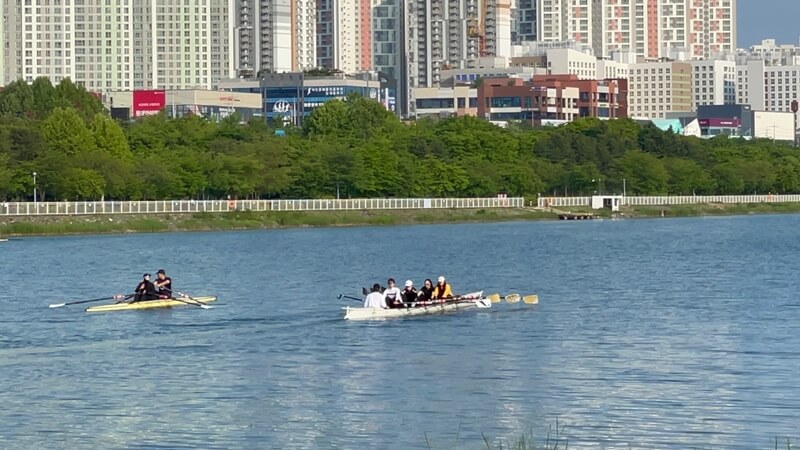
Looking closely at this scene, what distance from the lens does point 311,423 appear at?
33.0m

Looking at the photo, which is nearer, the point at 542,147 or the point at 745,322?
the point at 745,322

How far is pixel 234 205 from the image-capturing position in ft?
414

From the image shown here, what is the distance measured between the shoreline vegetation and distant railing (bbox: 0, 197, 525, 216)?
0.69m

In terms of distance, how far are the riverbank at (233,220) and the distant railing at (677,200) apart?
1030 centimetres

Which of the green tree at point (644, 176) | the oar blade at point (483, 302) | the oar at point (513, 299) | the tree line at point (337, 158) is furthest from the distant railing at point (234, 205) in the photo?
the oar blade at point (483, 302)

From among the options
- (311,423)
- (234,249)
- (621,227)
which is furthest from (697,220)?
(311,423)

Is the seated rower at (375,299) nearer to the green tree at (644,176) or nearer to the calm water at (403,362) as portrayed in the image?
the calm water at (403,362)

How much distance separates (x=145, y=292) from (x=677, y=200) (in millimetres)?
124993

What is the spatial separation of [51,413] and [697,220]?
416 ft

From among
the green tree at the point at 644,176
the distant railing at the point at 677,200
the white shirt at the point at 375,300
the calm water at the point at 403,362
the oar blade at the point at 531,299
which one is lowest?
the calm water at the point at 403,362

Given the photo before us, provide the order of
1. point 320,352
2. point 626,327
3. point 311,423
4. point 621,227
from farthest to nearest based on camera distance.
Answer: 1. point 621,227
2. point 626,327
3. point 320,352
4. point 311,423

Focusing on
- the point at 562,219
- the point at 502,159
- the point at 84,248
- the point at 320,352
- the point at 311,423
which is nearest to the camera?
the point at 311,423

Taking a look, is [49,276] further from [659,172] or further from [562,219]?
[659,172]

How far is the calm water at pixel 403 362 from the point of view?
105 ft
